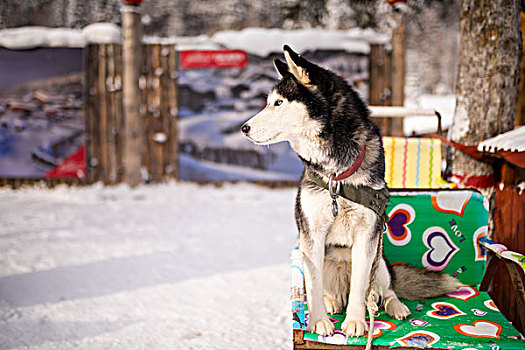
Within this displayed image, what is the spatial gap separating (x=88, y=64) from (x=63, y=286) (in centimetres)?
516

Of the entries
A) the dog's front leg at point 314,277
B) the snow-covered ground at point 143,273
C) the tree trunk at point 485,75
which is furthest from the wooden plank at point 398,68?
the dog's front leg at point 314,277

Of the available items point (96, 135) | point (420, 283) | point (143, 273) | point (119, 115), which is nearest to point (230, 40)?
point (119, 115)

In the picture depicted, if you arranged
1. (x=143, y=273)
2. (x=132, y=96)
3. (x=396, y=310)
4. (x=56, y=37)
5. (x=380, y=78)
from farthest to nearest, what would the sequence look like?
(x=56, y=37) → (x=380, y=78) → (x=132, y=96) → (x=143, y=273) → (x=396, y=310)

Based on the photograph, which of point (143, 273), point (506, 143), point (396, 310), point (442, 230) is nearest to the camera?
point (396, 310)

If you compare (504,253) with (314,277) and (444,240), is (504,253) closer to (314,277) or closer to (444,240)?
(444,240)

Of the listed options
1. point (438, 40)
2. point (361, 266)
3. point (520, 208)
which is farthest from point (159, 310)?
point (438, 40)

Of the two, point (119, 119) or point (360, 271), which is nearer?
point (360, 271)

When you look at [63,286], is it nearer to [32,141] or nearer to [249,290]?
[249,290]

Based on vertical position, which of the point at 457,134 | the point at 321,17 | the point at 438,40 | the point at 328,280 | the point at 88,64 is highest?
the point at 438,40

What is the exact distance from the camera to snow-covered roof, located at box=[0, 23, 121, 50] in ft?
23.7

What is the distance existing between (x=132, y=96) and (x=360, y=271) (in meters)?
5.94

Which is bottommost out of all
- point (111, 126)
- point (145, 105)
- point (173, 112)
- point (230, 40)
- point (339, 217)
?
point (339, 217)

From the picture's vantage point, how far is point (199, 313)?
3.02 meters

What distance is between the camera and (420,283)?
7.65 feet
